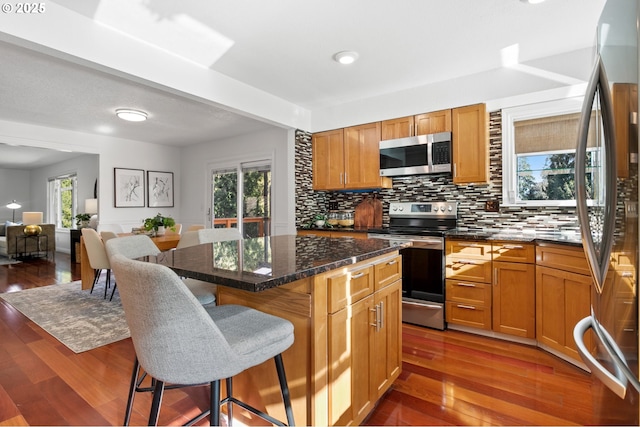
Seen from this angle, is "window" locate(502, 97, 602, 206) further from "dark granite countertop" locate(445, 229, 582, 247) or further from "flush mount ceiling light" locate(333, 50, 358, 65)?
"flush mount ceiling light" locate(333, 50, 358, 65)

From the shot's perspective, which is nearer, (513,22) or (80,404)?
(80,404)

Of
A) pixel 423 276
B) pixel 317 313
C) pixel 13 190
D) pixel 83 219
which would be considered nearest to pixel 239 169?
pixel 83 219

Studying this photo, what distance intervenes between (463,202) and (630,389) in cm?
286

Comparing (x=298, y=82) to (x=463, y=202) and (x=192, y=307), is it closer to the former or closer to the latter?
(x=463, y=202)

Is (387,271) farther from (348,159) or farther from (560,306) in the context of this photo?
(348,159)

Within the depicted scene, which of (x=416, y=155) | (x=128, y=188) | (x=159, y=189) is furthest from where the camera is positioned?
(x=159, y=189)

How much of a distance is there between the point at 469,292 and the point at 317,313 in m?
2.09

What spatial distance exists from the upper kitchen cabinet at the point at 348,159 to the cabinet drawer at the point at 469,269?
4.12ft

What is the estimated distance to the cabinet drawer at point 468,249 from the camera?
2.84 m

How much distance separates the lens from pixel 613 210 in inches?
35.9

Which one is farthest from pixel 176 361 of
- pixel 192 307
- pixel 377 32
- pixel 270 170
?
pixel 270 170

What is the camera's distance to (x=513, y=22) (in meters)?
2.38

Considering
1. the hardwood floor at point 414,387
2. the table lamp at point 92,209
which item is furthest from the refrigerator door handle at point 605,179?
the table lamp at point 92,209

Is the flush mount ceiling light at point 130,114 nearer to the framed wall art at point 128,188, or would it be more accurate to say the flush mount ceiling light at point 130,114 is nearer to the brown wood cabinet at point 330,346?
the framed wall art at point 128,188
